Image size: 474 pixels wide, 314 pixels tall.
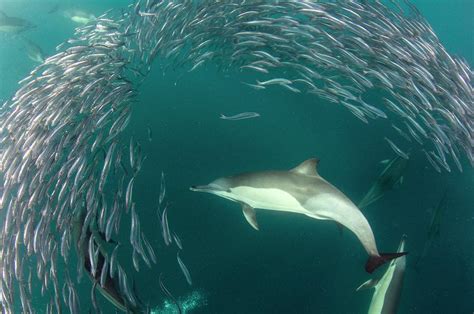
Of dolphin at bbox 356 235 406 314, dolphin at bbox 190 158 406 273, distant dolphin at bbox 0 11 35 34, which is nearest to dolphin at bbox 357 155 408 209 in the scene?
dolphin at bbox 356 235 406 314

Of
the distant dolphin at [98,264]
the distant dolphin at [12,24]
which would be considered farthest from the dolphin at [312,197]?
the distant dolphin at [12,24]

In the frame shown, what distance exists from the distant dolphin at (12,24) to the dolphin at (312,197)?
15519 mm

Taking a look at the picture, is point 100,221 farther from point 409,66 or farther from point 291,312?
point 409,66

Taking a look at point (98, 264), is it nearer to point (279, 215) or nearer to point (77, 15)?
point (279, 215)

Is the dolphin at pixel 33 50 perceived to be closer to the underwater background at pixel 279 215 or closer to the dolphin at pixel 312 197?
the underwater background at pixel 279 215

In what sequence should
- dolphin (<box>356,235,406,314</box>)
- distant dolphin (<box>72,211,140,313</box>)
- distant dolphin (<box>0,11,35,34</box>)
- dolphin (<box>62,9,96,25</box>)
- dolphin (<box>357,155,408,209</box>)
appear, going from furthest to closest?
1. dolphin (<box>62,9,96,25</box>)
2. distant dolphin (<box>0,11,35,34</box>)
3. dolphin (<box>357,155,408,209</box>)
4. dolphin (<box>356,235,406,314</box>)
5. distant dolphin (<box>72,211,140,313</box>)

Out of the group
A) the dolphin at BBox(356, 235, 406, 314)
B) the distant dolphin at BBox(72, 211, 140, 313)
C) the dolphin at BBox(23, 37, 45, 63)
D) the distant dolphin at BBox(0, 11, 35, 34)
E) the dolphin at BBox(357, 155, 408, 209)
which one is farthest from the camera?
the distant dolphin at BBox(0, 11, 35, 34)

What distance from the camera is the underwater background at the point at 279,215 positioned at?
257 inches

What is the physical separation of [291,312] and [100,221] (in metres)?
4.04

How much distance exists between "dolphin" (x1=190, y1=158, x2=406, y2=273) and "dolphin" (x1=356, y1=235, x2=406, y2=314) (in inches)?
56.2

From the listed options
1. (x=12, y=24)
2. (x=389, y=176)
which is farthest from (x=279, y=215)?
(x=12, y=24)

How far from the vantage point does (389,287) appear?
5352 mm

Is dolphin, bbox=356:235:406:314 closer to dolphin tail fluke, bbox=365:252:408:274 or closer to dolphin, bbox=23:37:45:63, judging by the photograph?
dolphin tail fluke, bbox=365:252:408:274

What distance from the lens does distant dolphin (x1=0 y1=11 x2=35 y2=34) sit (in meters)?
14.8
